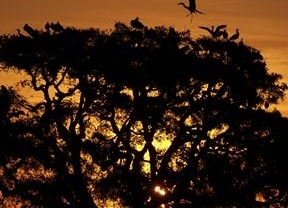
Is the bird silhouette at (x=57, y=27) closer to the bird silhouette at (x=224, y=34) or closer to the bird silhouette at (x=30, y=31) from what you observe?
the bird silhouette at (x=30, y=31)

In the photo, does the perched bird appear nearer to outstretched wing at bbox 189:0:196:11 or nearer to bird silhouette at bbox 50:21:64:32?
Answer: bird silhouette at bbox 50:21:64:32

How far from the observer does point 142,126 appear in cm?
3956

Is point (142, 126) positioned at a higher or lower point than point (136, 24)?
lower

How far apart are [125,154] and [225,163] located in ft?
18.9

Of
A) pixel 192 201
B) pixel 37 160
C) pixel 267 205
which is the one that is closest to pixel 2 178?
pixel 37 160

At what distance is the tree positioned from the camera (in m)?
37.5

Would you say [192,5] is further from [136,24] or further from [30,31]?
A: [30,31]

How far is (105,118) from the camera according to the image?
128ft

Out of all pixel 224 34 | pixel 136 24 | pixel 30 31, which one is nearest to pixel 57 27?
pixel 30 31

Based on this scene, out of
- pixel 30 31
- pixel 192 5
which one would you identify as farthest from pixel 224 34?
pixel 30 31

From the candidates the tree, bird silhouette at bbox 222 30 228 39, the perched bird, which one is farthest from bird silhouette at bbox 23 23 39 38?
bird silhouette at bbox 222 30 228 39

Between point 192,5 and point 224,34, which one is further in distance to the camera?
point 224,34

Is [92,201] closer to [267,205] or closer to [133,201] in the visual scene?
[133,201]

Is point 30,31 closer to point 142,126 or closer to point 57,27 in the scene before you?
point 57,27
